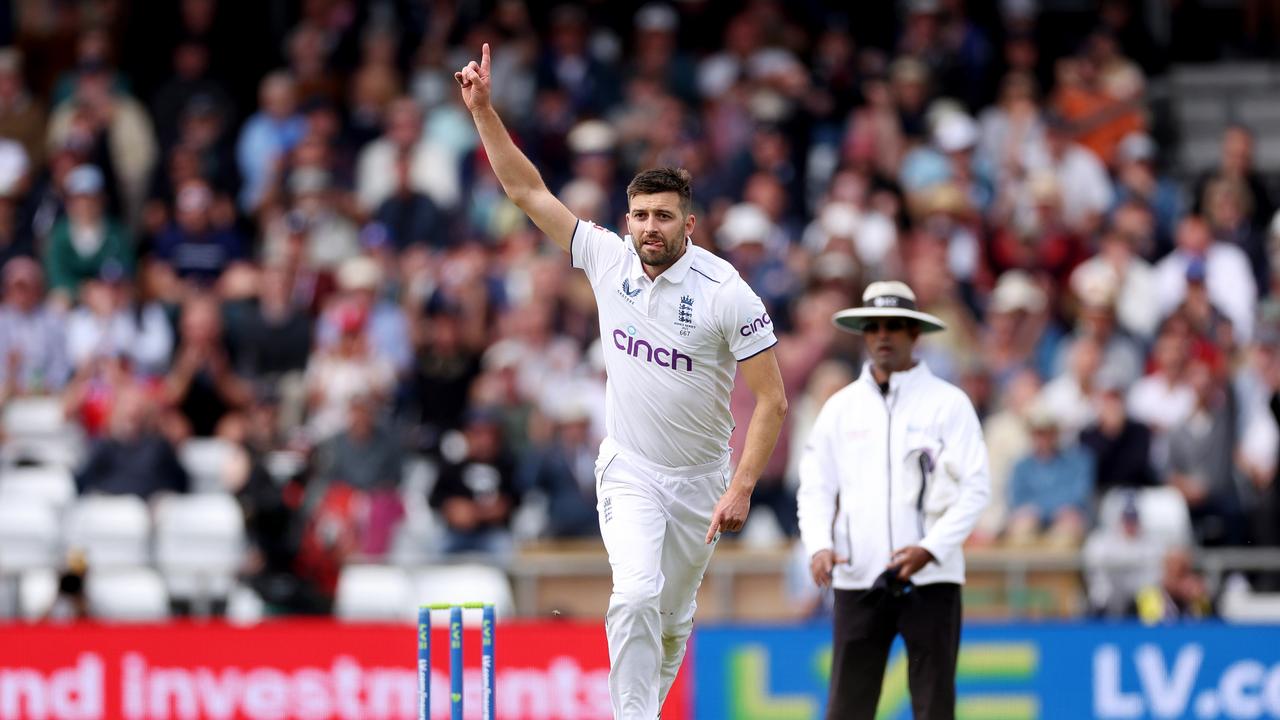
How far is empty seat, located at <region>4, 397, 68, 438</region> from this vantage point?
1700 cm

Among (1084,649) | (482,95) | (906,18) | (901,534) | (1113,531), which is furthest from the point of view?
(906,18)

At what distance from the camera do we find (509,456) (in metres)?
16.4

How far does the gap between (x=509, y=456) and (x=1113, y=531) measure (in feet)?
15.2

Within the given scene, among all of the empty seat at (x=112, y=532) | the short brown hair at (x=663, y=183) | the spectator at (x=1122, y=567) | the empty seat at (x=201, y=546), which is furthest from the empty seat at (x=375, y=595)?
the short brown hair at (x=663, y=183)

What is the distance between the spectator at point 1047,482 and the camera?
606 inches

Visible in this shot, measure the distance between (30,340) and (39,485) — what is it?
1787 millimetres

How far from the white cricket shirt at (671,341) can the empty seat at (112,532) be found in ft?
23.7

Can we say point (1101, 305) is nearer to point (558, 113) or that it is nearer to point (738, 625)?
point (738, 625)

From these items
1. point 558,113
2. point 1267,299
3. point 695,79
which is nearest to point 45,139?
point 558,113

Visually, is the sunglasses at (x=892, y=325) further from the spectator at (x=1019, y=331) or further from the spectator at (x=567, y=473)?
the spectator at (x=1019, y=331)

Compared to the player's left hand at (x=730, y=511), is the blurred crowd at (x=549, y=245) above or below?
above

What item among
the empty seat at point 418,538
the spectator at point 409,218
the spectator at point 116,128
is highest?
the spectator at point 116,128

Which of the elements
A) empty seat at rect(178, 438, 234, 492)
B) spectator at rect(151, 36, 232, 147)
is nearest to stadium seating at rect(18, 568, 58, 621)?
empty seat at rect(178, 438, 234, 492)

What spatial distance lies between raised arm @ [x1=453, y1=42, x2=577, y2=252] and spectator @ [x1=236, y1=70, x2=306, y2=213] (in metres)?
10.0
